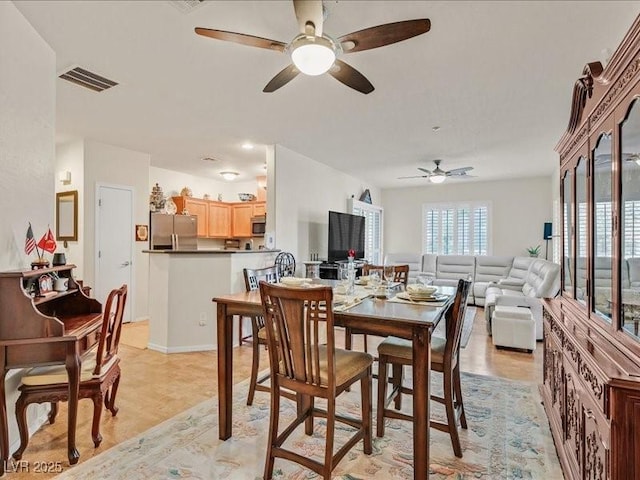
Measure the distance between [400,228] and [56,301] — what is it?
7567mm

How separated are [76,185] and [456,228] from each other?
24.4 ft

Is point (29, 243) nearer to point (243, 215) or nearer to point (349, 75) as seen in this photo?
point (349, 75)

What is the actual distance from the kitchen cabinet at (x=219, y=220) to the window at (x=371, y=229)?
2705 millimetres

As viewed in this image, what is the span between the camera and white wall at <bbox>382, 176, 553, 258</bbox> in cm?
759

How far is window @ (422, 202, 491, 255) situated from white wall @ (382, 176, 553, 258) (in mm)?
137

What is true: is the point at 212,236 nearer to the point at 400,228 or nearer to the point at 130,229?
the point at 130,229

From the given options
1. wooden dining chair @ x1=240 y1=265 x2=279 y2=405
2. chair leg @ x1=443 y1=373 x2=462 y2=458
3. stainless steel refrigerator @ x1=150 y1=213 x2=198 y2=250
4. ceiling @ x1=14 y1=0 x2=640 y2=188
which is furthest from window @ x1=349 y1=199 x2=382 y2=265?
chair leg @ x1=443 y1=373 x2=462 y2=458

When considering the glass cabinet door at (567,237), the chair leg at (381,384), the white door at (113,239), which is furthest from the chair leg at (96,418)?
the white door at (113,239)

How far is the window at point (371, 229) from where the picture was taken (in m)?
7.62

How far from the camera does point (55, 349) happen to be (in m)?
2.00

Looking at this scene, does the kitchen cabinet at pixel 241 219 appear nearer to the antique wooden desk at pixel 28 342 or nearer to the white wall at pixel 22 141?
the white wall at pixel 22 141

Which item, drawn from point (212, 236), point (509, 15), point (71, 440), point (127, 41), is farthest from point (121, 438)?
point (212, 236)

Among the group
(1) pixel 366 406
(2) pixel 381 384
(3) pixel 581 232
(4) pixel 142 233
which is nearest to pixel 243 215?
(4) pixel 142 233

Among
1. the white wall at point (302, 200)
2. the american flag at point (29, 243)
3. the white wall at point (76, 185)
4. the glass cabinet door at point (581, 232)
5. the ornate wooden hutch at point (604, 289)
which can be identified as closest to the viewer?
the ornate wooden hutch at point (604, 289)
